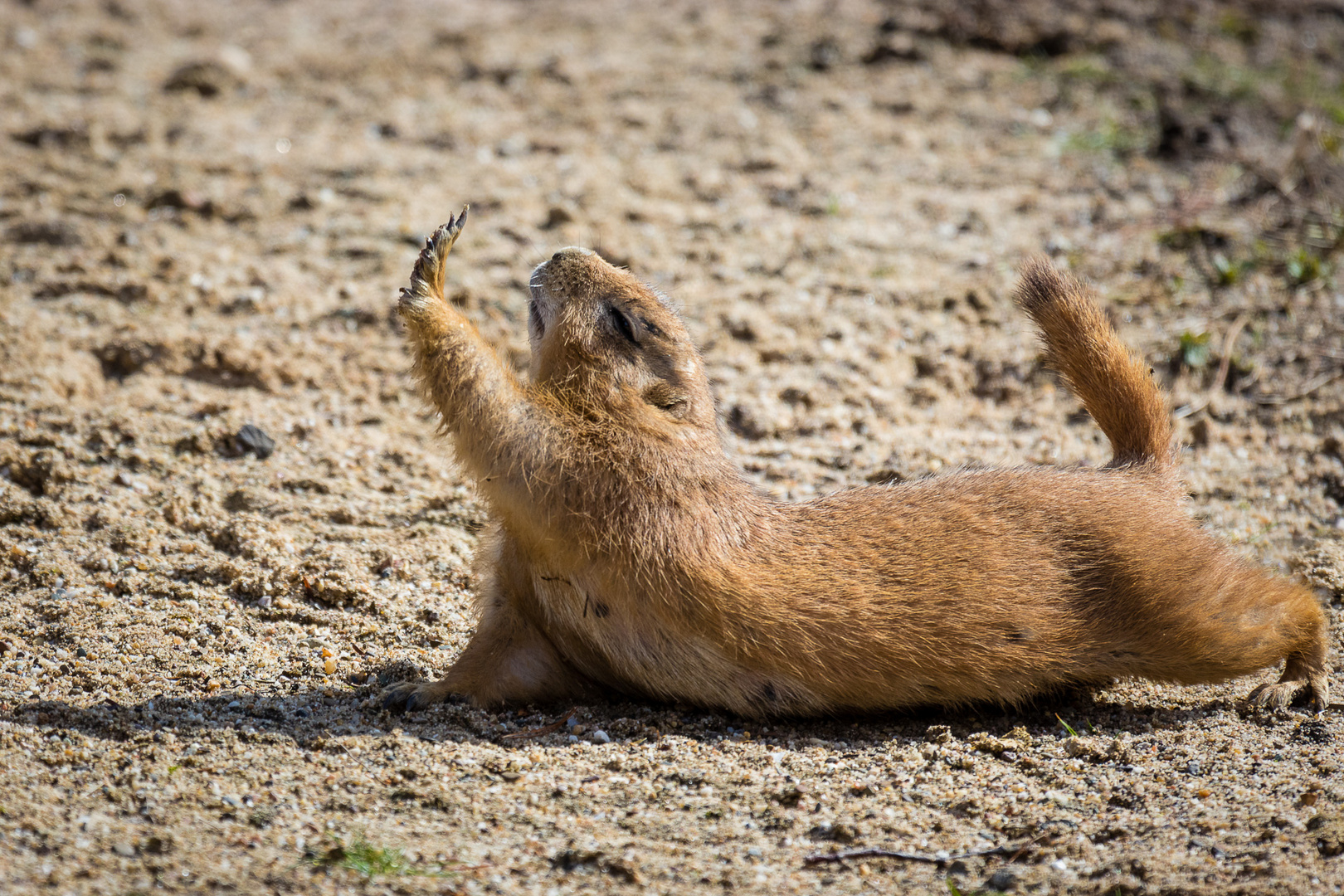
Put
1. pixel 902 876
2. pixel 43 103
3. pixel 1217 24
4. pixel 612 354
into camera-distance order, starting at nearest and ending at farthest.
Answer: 1. pixel 902 876
2. pixel 612 354
3. pixel 43 103
4. pixel 1217 24

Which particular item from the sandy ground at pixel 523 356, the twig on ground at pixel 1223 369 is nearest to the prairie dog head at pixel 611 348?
the sandy ground at pixel 523 356

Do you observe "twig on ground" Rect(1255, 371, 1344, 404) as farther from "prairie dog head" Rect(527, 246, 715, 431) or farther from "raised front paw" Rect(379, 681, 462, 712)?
"raised front paw" Rect(379, 681, 462, 712)

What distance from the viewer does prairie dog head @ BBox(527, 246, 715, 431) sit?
431 centimetres

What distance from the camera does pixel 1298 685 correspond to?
4.43 metres

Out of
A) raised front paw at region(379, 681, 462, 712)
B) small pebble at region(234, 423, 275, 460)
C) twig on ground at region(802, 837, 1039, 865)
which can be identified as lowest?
twig on ground at region(802, 837, 1039, 865)

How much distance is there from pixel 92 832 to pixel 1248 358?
608cm

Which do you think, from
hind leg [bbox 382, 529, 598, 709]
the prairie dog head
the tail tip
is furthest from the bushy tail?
hind leg [bbox 382, 529, 598, 709]

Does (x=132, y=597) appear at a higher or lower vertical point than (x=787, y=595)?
lower

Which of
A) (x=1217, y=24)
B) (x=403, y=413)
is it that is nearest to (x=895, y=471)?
(x=403, y=413)

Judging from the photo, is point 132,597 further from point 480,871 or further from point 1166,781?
point 1166,781

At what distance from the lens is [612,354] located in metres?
4.41

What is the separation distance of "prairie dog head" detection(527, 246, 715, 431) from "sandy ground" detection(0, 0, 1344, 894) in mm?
1058

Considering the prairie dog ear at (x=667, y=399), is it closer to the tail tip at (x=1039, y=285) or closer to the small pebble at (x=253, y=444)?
the tail tip at (x=1039, y=285)

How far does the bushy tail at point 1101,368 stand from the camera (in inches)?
182
